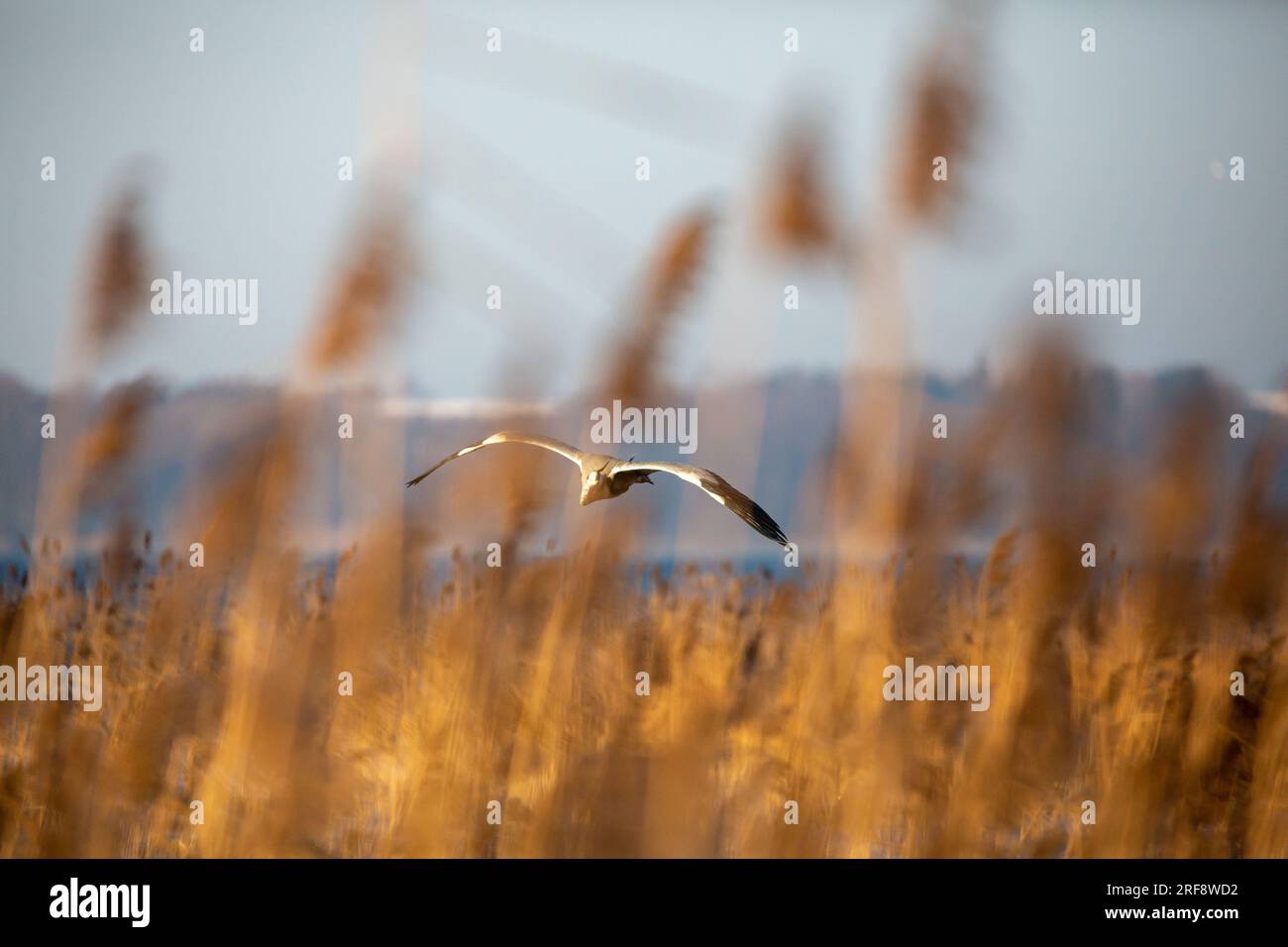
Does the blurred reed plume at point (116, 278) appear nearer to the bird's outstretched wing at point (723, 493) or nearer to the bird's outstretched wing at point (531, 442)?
the bird's outstretched wing at point (531, 442)

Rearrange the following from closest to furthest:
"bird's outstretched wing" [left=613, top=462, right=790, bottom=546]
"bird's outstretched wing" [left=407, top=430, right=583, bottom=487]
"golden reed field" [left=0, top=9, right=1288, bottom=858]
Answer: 1. "bird's outstretched wing" [left=613, top=462, right=790, bottom=546]
2. "bird's outstretched wing" [left=407, top=430, right=583, bottom=487]
3. "golden reed field" [left=0, top=9, right=1288, bottom=858]

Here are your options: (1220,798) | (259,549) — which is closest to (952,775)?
(1220,798)

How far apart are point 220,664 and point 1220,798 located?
512 centimetres

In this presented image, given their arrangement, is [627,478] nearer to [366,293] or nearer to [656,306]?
[656,306]

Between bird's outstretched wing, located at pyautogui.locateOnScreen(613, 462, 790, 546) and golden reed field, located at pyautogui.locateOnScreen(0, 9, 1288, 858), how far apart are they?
4.86 feet

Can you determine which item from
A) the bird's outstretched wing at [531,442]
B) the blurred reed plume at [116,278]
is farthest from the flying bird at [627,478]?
the blurred reed plume at [116,278]

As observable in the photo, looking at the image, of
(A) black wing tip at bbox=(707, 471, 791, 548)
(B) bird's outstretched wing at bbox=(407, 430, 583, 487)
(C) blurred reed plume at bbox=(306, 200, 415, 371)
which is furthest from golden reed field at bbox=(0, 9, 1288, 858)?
(A) black wing tip at bbox=(707, 471, 791, 548)

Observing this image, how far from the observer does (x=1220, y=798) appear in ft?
29.2

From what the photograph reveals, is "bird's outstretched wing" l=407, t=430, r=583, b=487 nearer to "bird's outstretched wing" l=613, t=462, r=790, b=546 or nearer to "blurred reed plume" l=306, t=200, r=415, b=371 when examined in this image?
"bird's outstretched wing" l=613, t=462, r=790, b=546

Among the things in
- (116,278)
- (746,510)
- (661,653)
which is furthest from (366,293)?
(746,510)

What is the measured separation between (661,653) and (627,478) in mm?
1281

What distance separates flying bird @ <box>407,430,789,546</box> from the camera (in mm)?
7289
